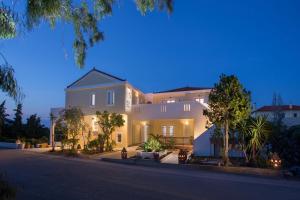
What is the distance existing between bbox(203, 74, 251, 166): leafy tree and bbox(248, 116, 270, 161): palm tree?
740 millimetres

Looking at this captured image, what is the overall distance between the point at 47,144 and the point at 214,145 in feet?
73.0

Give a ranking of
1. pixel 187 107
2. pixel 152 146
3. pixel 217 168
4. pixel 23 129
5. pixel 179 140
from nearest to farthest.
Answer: pixel 217 168 < pixel 152 146 < pixel 187 107 < pixel 179 140 < pixel 23 129

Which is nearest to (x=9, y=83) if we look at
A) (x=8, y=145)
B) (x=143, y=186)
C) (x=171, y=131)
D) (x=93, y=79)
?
(x=143, y=186)

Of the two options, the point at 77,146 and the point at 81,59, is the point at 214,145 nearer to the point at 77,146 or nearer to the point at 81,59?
the point at 77,146

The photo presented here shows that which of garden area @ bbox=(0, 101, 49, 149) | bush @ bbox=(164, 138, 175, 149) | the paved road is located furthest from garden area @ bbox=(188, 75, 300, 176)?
garden area @ bbox=(0, 101, 49, 149)

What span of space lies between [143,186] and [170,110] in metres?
17.2

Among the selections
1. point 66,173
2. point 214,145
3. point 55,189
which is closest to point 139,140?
point 214,145

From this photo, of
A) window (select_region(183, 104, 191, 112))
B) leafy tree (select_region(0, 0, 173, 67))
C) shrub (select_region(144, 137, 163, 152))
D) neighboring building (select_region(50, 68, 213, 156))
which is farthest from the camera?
neighboring building (select_region(50, 68, 213, 156))

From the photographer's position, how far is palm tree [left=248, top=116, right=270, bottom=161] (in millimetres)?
18562

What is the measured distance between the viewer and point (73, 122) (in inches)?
1190

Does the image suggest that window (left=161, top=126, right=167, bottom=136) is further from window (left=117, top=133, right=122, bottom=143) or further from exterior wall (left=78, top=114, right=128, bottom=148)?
window (left=117, top=133, right=122, bottom=143)

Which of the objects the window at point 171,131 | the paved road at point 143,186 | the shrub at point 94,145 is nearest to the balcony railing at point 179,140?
the window at point 171,131

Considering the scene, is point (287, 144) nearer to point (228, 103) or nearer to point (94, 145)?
point (228, 103)

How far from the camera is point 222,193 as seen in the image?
11.6 meters
